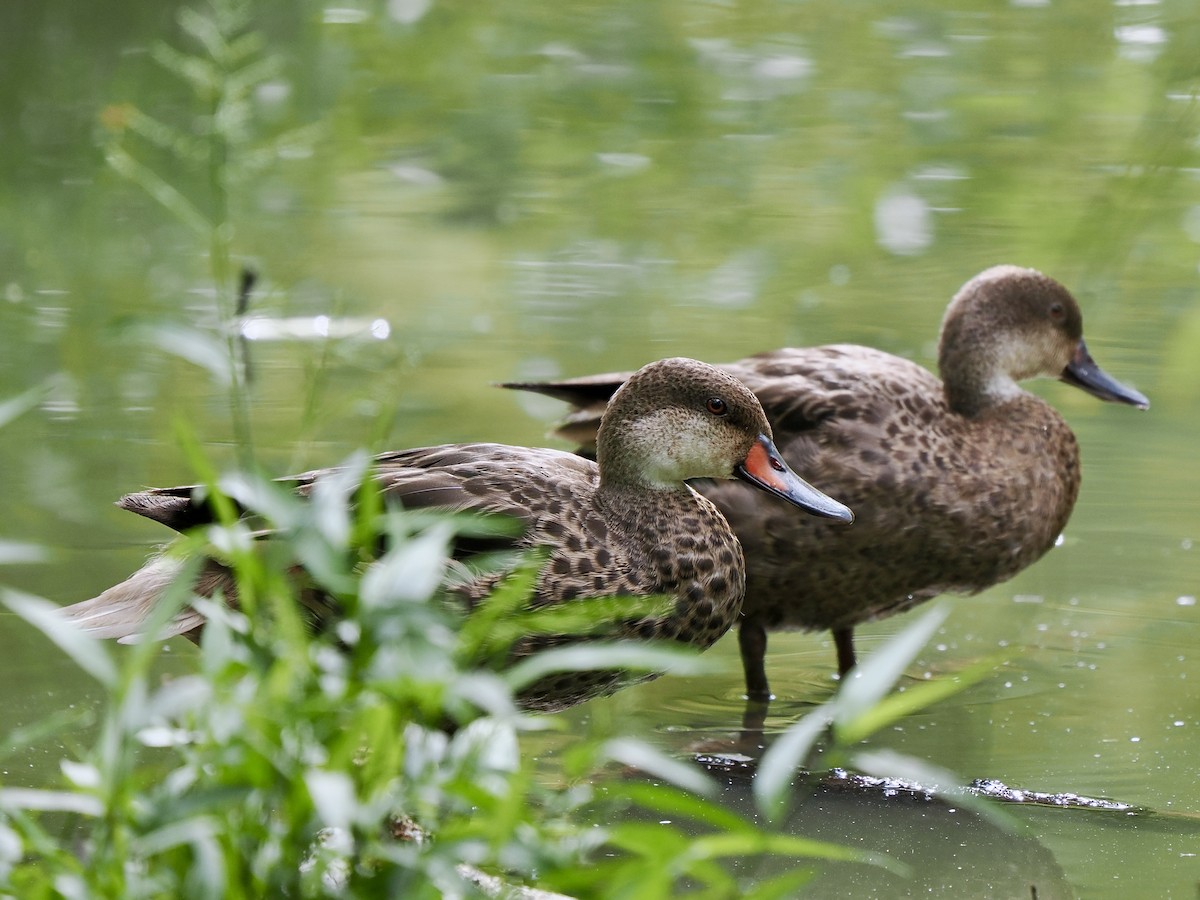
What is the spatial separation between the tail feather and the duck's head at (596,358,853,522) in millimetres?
928

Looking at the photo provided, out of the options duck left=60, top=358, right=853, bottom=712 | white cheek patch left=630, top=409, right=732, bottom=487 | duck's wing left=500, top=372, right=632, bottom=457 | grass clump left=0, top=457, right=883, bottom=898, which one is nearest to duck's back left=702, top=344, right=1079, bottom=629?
duck's wing left=500, top=372, right=632, bottom=457

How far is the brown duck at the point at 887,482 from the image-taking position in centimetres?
411

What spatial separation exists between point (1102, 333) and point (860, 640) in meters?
2.08

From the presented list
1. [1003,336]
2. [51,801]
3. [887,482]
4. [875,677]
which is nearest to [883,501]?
[887,482]

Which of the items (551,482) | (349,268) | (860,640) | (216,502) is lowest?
(860,640)

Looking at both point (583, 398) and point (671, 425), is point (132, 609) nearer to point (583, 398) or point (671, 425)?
point (671, 425)

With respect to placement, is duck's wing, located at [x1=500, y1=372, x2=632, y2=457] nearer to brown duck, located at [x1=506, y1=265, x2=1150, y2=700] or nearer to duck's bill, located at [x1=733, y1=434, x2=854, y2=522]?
brown duck, located at [x1=506, y1=265, x2=1150, y2=700]

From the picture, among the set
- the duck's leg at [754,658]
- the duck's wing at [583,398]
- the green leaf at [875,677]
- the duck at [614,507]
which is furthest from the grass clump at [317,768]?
the duck's wing at [583,398]

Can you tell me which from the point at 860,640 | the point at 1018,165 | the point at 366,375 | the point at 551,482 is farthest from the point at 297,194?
the point at 551,482

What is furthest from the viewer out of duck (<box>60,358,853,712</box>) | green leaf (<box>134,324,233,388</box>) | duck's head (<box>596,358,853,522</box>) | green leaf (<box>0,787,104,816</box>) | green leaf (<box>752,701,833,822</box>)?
duck's head (<box>596,358,853,522</box>)

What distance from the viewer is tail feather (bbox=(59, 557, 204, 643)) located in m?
3.14

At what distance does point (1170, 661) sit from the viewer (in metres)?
4.16

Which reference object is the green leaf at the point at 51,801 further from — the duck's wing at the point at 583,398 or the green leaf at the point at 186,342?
the duck's wing at the point at 583,398

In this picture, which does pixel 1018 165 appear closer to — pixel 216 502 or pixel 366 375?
pixel 366 375
